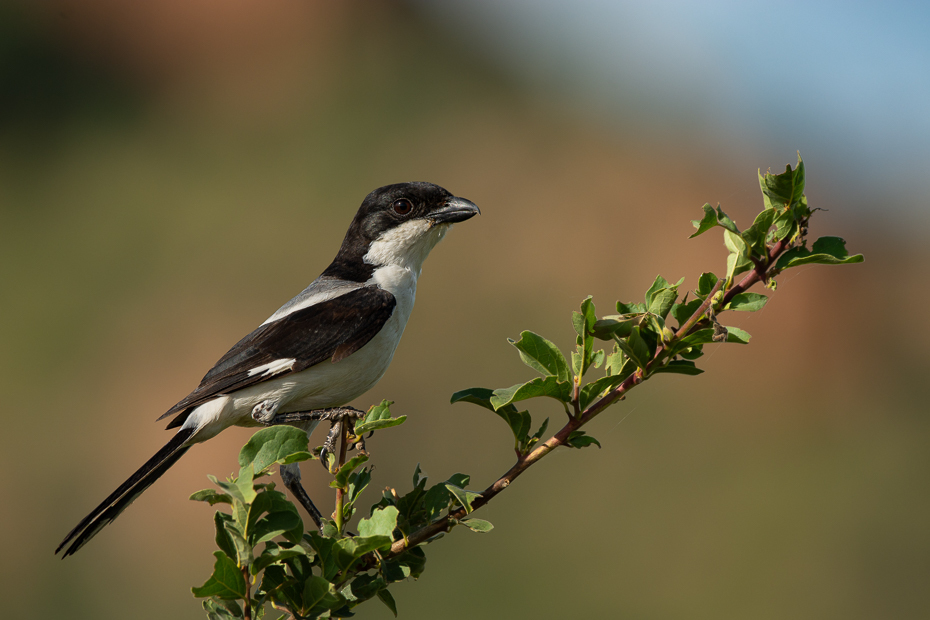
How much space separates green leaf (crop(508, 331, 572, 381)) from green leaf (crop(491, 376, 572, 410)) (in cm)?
2

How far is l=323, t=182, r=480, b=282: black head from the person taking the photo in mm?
3812

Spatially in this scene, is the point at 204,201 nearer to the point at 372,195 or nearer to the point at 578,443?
the point at 372,195

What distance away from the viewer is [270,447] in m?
1.57

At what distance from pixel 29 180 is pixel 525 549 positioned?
18007 mm

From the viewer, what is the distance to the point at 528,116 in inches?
898

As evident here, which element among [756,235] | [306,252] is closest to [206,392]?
[756,235]

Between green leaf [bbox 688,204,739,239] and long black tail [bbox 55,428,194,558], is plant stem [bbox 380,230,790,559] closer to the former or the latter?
green leaf [bbox 688,204,739,239]

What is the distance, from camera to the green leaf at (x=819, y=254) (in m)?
1.52

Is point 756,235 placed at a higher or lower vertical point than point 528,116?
lower

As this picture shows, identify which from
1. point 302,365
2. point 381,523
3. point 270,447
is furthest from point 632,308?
point 302,365

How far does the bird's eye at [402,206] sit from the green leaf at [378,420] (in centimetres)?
215

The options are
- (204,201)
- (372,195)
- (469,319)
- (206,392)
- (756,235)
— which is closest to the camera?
(756,235)

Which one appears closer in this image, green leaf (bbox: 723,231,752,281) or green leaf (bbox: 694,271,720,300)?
green leaf (bbox: 723,231,752,281)

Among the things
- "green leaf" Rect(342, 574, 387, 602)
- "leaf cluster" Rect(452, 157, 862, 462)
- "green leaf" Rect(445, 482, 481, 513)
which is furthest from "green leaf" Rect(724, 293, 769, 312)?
"green leaf" Rect(342, 574, 387, 602)
